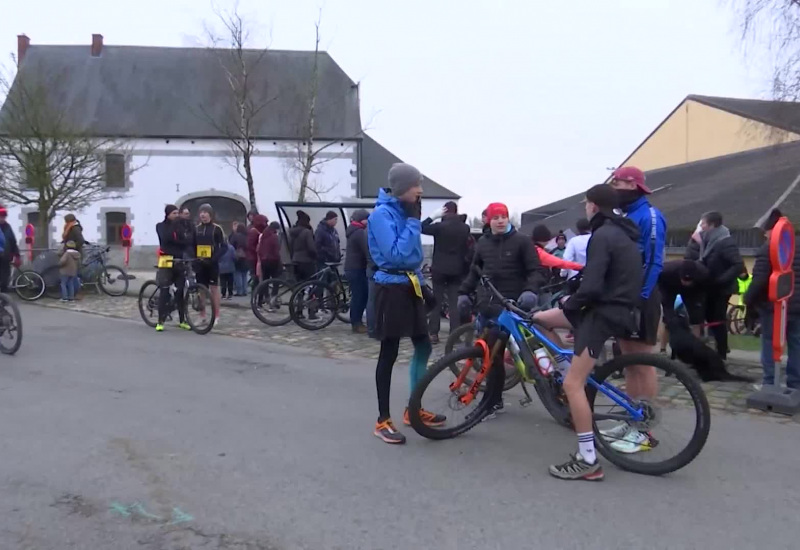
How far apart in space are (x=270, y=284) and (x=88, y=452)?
21.3ft

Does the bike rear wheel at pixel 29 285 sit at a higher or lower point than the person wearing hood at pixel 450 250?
lower

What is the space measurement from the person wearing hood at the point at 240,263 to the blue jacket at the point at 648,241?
11.7m

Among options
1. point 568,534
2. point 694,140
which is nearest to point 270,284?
point 568,534

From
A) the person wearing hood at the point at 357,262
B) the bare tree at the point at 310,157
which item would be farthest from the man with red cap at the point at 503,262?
the bare tree at the point at 310,157

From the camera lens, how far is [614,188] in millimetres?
5051

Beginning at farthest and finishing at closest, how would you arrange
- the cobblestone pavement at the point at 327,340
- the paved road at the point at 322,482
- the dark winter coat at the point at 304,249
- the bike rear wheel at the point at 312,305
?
the dark winter coat at the point at 304,249, the bike rear wheel at the point at 312,305, the cobblestone pavement at the point at 327,340, the paved road at the point at 322,482

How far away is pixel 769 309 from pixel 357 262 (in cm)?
554

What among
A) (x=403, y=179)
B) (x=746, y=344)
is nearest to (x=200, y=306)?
(x=403, y=179)

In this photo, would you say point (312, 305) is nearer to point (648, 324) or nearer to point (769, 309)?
point (769, 309)

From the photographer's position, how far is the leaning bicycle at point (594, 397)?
15.6 feet

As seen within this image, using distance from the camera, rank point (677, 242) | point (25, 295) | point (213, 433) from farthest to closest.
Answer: point (677, 242) < point (25, 295) < point (213, 433)

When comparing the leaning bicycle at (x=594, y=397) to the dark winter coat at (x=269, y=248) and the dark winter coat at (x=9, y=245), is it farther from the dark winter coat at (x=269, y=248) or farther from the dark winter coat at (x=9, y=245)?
the dark winter coat at (x=269, y=248)

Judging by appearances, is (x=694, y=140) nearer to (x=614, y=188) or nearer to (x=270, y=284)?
(x=270, y=284)

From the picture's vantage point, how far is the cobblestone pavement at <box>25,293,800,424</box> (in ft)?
22.9
